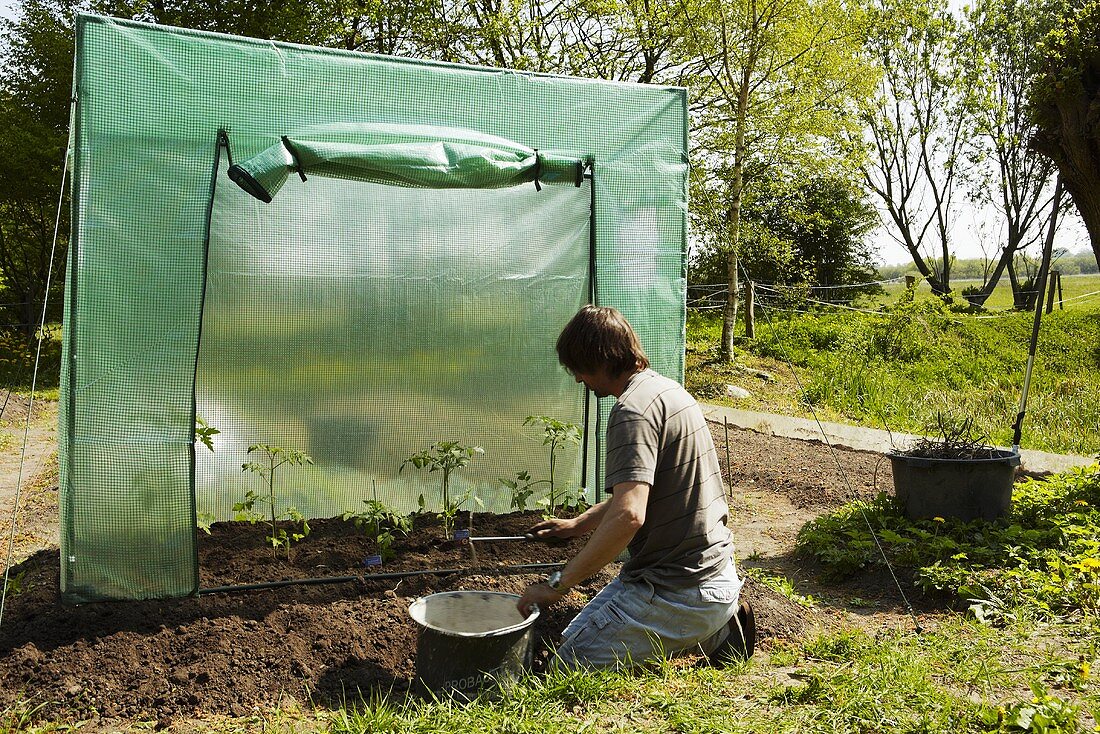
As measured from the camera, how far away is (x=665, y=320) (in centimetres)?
430

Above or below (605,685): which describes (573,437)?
above

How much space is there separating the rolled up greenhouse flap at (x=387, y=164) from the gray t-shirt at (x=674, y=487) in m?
1.23

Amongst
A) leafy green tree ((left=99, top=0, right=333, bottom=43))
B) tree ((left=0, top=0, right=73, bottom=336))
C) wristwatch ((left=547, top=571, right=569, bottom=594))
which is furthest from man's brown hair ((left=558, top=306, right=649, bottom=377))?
leafy green tree ((left=99, top=0, right=333, bottom=43))

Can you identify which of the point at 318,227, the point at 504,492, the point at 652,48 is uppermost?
the point at 652,48

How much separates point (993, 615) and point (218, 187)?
370cm

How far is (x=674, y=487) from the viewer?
289 centimetres

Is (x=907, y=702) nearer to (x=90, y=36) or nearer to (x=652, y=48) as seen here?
(x=90, y=36)

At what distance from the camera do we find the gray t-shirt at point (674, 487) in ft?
9.13

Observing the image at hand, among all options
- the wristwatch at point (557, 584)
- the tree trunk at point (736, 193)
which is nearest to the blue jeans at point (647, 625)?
the wristwatch at point (557, 584)

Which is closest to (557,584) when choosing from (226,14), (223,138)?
(223,138)

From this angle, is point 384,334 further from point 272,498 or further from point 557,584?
point 557,584

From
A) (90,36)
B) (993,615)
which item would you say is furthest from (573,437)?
(90,36)

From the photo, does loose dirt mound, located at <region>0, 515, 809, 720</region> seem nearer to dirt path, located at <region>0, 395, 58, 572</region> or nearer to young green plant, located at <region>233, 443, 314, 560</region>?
young green plant, located at <region>233, 443, 314, 560</region>

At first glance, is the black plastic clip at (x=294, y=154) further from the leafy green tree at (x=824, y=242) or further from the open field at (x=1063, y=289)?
the open field at (x=1063, y=289)
